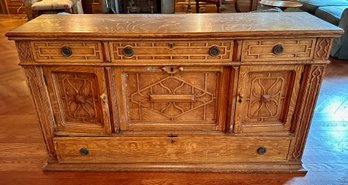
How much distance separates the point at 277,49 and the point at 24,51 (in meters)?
1.21

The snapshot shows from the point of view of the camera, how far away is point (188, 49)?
50.1 inches

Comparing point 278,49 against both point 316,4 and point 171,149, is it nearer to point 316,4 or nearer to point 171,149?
point 171,149

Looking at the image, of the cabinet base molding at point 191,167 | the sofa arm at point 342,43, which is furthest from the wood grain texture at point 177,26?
the sofa arm at point 342,43

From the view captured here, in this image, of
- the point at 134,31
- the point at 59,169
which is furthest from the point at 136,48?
the point at 59,169

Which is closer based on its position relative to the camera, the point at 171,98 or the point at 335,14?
the point at 171,98

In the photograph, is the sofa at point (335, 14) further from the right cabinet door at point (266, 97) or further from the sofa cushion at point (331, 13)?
the right cabinet door at point (266, 97)

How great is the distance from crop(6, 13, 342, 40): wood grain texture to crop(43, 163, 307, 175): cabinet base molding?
778 mm

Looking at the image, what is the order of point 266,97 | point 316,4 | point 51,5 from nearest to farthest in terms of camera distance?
1. point 266,97
2. point 316,4
3. point 51,5

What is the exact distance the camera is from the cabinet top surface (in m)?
1.22

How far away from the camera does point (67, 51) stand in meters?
1.28

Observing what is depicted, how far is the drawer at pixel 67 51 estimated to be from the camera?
49.9 inches

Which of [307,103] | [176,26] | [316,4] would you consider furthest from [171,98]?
[316,4]

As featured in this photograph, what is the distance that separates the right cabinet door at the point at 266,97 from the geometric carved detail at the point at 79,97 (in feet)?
2.49

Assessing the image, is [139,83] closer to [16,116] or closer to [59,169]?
[59,169]
